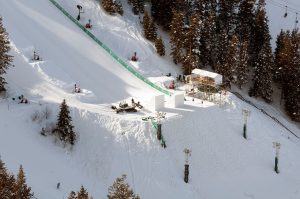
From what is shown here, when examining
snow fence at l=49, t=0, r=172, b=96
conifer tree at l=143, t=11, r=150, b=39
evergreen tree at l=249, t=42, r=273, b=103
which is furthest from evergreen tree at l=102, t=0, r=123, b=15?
evergreen tree at l=249, t=42, r=273, b=103

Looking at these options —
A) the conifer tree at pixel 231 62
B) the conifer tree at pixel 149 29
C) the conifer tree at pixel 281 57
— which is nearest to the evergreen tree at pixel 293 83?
the conifer tree at pixel 281 57

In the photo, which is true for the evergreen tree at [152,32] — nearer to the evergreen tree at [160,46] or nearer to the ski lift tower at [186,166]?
the evergreen tree at [160,46]

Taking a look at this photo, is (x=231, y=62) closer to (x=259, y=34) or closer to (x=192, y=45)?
(x=192, y=45)

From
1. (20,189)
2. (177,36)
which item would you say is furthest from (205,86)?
(20,189)

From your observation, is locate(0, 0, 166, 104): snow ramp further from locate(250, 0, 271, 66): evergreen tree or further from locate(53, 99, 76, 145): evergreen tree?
locate(250, 0, 271, 66): evergreen tree

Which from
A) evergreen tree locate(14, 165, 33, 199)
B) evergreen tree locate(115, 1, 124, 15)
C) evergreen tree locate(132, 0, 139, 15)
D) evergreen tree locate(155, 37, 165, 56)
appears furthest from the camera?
evergreen tree locate(132, 0, 139, 15)
